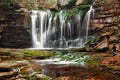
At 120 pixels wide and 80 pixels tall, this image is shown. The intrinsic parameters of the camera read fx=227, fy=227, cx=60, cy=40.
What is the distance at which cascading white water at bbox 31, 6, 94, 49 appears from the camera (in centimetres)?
2238

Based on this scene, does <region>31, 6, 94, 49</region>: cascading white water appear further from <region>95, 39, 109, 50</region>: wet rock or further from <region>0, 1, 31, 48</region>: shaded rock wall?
<region>95, 39, 109, 50</region>: wet rock

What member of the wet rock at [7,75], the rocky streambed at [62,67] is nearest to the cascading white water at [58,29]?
the rocky streambed at [62,67]

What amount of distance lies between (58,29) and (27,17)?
352 cm

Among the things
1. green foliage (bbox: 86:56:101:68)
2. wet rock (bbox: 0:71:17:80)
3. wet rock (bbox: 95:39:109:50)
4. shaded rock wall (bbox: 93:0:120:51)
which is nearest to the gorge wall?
shaded rock wall (bbox: 93:0:120:51)

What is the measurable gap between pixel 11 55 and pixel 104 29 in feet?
30.9

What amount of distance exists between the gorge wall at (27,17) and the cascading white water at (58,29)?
2.52ft

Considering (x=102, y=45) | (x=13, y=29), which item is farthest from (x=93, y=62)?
(x=13, y=29)

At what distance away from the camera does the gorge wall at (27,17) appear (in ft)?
68.4

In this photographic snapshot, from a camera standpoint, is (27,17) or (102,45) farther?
(27,17)

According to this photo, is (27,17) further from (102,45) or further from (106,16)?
(102,45)

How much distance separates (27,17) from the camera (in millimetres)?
23766

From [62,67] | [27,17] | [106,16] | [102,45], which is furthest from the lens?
[27,17]

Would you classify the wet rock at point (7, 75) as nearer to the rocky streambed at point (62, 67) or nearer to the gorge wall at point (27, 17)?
the rocky streambed at point (62, 67)

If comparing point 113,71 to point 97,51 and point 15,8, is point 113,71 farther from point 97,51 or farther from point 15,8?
point 15,8
